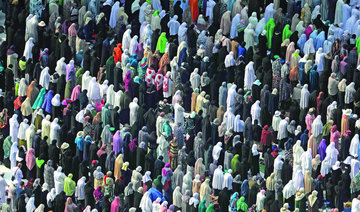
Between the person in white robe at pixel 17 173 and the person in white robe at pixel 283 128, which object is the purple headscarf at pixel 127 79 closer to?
the person in white robe at pixel 17 173

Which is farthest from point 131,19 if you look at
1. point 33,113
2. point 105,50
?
point 33,113

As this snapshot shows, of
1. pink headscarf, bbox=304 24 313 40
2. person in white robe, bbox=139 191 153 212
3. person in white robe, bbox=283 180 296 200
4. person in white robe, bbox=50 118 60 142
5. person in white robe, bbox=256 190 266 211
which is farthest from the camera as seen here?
pink headscarf, bbox=304 24 313 40

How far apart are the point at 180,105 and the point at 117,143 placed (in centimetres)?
289

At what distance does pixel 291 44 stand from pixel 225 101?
318 cm

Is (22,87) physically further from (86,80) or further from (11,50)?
(11,50)

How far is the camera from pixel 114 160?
5591 cm

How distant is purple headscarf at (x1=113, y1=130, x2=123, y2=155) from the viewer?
56.4 meters

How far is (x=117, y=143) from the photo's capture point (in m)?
56.4

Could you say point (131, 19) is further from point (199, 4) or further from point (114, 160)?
point (114, 160)

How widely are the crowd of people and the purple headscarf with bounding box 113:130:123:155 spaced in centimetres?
3

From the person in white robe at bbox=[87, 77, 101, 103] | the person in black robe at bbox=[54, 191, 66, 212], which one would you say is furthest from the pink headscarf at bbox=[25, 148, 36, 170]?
the person in white robe at bbox=[87, 77, 101, 103]

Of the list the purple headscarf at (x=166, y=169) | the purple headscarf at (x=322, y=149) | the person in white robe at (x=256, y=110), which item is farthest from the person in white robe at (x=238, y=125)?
the purple headscarf at (x=166, y=169)

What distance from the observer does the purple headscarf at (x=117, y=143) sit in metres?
56.4

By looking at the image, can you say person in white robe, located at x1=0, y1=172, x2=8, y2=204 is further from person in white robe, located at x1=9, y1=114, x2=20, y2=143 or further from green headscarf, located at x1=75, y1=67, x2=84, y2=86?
green headscarf, located at x1=75, y1=67, x2=84, y2=86
